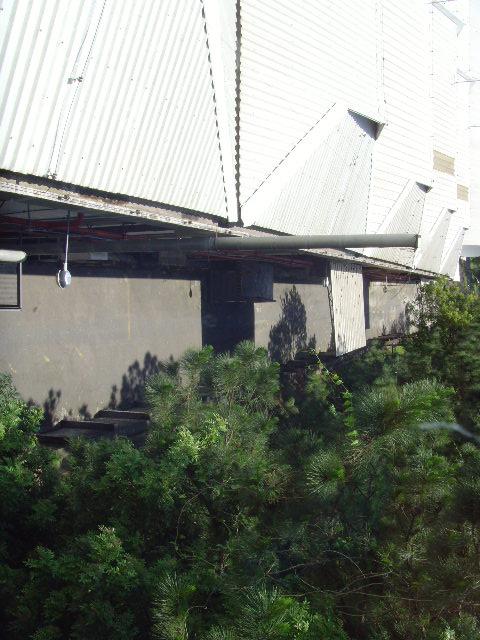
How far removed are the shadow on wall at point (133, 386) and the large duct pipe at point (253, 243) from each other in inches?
167

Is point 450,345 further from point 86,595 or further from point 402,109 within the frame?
point 86,595

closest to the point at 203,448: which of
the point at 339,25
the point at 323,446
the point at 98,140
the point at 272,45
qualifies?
the point at 323,446

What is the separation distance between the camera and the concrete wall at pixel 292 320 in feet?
63.4

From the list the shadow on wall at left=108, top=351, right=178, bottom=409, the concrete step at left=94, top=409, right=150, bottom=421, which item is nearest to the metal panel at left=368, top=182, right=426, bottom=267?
the shadow on wall at left=108, top=351, right=178, bottom=409

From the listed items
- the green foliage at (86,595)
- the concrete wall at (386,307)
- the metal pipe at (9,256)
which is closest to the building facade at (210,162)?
the metal pipe at (9,256)

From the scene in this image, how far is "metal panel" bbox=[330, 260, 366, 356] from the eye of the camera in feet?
55.4

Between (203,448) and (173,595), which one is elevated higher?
(203,448)

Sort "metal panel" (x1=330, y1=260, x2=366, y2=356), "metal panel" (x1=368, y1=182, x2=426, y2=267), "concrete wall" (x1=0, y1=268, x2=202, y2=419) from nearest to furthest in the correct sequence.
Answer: "concrete wall" (x1=0, y1=268, x2=202, y2=419), "metal panel" (x1=330, y1=260, x2=366, y2=356), "metal panel" (x1=368, y1=182, x2=426, y2=267)

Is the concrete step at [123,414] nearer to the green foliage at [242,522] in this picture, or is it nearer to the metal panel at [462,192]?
the green foliage at [242,522]

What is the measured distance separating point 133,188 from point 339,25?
7750 millimetres

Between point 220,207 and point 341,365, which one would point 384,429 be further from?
point 341,365

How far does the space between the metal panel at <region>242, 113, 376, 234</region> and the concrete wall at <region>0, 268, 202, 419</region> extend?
491 cm

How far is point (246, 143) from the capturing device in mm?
11109

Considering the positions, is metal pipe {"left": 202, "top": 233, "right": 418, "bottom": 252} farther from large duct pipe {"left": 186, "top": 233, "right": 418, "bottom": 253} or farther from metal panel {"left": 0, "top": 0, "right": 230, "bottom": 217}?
metal panel {"left": 0, "top": 0, "right": 230, "bottom": 217}
